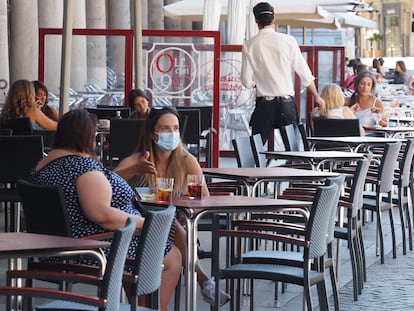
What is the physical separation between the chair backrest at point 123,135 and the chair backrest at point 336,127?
7.15 ft

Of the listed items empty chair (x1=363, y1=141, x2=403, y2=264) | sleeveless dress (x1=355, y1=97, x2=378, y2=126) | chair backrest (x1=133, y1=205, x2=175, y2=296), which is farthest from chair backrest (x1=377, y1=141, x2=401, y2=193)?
chair backrest (x1=133, y1=205, x2=175, y2=296)

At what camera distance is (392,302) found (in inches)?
345

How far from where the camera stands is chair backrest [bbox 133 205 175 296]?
5297 millimetres

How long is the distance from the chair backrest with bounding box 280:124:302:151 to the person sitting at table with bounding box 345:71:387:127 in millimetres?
2354

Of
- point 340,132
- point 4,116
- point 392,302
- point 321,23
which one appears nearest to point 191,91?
point 340,132

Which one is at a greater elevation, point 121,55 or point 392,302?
point 121,55

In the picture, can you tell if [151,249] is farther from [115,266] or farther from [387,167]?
[387,167]

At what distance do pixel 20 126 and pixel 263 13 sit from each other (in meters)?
3.10

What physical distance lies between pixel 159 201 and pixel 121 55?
29.6 feet

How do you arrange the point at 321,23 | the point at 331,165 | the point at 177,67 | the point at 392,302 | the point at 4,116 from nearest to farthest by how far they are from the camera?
the point at 392,302 < the point at 331,165 < the point at 4,116 < the point at 177,67 < the point at 321,23

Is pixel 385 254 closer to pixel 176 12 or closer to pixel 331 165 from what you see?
pixel 331 165

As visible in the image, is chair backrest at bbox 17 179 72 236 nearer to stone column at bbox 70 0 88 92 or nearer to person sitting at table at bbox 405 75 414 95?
stone column at bbox 70 0 88 92

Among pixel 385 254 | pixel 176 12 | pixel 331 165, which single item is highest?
pixel 176 12

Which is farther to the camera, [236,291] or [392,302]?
[392,302]
